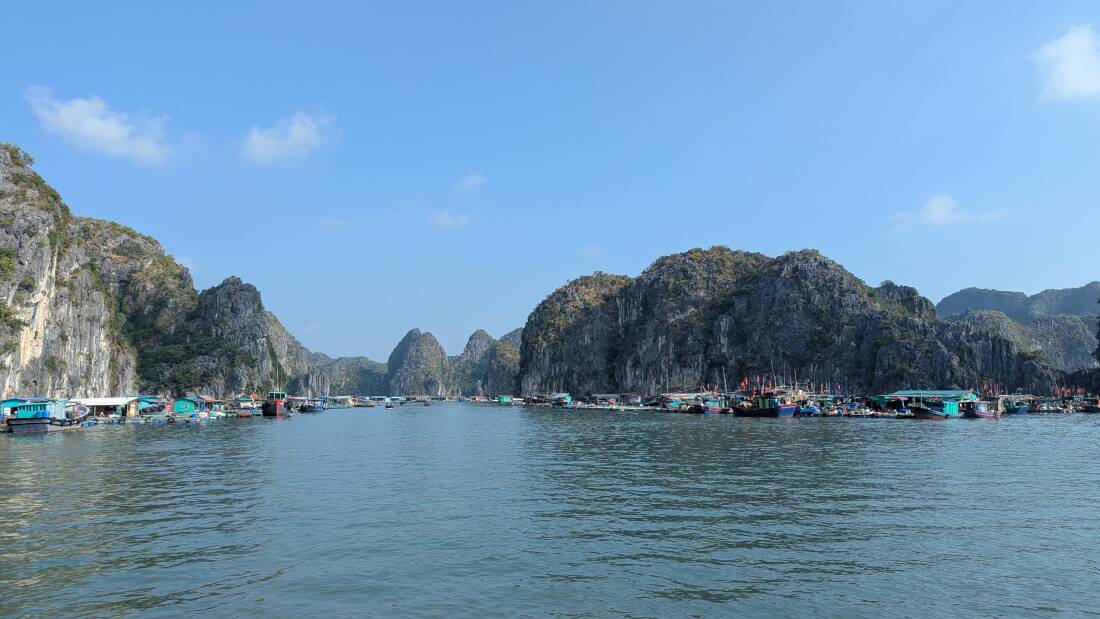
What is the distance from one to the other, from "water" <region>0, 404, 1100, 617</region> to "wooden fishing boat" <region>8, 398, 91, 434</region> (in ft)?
125

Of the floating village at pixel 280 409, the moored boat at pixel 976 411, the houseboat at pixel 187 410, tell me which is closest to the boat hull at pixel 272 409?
the floating village at pixel 280 409

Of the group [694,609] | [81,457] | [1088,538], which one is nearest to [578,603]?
[694,609]

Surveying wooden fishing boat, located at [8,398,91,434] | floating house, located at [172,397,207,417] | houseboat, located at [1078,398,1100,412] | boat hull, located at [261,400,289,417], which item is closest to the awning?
floating house, located at [172,397,207,417]

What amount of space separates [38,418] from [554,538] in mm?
81371

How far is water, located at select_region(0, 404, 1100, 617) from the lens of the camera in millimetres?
16141

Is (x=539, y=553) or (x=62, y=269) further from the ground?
(x=62, y=269)

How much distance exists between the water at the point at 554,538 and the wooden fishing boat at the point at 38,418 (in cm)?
3799

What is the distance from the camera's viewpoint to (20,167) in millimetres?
138125

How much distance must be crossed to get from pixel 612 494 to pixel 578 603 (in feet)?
53.6

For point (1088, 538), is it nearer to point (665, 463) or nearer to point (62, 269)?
point (665, 463)

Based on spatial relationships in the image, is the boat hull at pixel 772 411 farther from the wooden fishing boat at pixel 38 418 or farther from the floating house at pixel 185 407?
the wooden fishing boat at pixel 38 418

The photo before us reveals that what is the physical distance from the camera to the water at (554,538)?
53.0 feet

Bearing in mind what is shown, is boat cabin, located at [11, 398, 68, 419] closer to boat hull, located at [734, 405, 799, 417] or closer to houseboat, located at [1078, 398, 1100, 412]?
boat hull, located at [734, 405, 799, 417]

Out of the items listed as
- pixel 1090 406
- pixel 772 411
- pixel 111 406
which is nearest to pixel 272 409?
pixel 111 406
